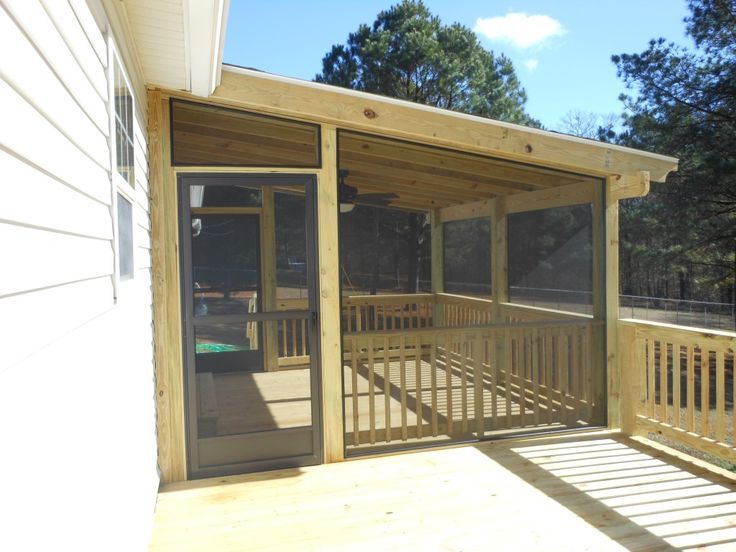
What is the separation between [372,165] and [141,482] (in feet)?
10.5

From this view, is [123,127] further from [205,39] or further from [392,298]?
[392,298]

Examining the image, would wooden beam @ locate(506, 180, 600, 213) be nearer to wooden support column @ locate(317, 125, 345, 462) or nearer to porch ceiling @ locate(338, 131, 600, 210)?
porch ceiling @ locate(338, 131, 600, 210)

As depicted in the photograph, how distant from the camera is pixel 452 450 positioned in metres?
4.43

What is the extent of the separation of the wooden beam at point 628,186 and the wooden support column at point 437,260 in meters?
2.08

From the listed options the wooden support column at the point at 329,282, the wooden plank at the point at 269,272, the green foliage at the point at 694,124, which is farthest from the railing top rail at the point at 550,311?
the green foliage at the point at 694,124

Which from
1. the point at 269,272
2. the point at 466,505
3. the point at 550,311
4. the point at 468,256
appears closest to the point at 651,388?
→ the point at 550,311

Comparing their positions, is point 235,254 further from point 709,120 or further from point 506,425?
point 709,120

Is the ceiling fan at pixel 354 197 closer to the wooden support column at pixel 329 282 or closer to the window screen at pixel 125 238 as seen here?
the wooden support column at pixel 329 282

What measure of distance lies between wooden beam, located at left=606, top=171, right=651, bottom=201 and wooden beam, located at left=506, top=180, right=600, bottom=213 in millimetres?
122

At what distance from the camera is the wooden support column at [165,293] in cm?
378

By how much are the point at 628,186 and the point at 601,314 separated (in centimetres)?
99

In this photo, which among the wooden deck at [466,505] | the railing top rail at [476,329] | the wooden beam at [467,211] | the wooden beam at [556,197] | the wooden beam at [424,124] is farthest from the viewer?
the wooden beam at [467,211]

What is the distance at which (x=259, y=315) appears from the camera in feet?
12.9

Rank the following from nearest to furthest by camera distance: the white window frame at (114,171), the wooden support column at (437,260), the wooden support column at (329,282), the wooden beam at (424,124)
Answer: the white window frame at (114,171)
the wooden beam at (424,124)
the wooden support column at (329,282)
the wooden support column at (437,260)
